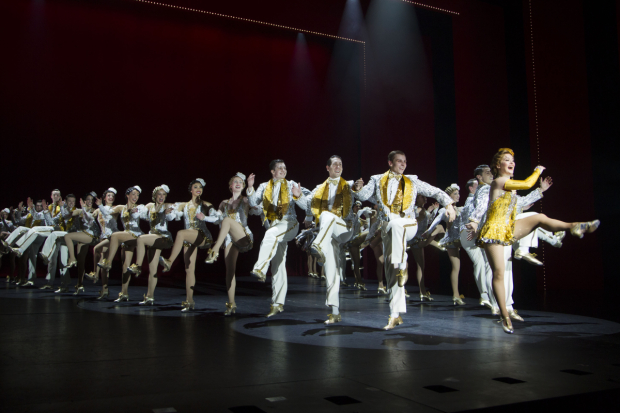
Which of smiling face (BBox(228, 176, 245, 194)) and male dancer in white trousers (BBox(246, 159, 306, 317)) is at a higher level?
smiling face (BBox(228, 176, 245, 194))

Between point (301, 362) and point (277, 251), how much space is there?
239 centimetres

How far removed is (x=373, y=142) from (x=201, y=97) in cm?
429

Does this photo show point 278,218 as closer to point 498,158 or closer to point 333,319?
point 333,319

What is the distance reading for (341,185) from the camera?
502 centimetres

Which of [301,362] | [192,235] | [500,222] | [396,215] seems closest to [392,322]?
[396,215]

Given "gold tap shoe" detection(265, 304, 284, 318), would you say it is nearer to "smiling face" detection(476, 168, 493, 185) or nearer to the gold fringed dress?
the gold fringed dress

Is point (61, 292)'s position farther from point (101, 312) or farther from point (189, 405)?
point (189, 405)

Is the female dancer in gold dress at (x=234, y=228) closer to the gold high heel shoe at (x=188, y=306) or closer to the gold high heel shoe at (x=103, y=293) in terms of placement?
the gold high heel shoe at (x=188, y=306)

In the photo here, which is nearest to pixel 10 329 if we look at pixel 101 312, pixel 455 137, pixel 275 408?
pixel 101 312

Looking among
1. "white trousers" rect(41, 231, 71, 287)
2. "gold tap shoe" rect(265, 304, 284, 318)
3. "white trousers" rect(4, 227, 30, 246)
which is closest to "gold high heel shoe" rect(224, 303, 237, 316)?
"gold tap shoe" rect(265, 304, 284, 318)

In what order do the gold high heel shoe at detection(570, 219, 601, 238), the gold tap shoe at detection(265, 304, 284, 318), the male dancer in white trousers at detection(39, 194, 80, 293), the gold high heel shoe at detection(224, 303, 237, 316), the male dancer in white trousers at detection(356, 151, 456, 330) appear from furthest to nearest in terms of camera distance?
the male dancer in white trousers at detection(39, 194, 80, 293) < the gold high heel shoe at detection(224, 303, 237, 316) < the gold tap shoe at detection(265, 304, 284, 318) < the male dancer in white trousers at detection(356, 151, 456, 330) < the gold high heel shoe at detection(570, 219, 601, 238)

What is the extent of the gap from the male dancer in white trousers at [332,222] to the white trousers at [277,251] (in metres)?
0.30

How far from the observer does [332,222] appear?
4.81m

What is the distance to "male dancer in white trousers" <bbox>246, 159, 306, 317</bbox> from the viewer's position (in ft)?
16.9
